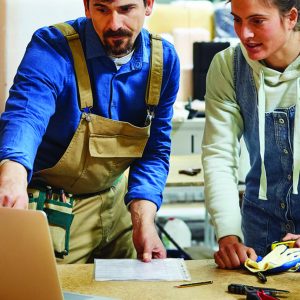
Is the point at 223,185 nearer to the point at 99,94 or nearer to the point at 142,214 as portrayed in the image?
the point at 142,214

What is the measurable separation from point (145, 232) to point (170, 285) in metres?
0.32

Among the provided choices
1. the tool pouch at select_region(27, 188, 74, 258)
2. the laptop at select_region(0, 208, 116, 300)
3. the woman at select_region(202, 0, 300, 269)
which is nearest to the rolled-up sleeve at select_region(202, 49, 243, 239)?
the woman at select_region(202, 0, 300, 269)

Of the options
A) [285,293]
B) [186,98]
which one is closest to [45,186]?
[285,293]

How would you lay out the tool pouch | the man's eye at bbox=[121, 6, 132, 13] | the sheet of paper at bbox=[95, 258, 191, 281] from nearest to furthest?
the sheet of paper at bbox=[95, 258, 191, 281] → the man's eye at bbox=[121, 6, 132, 13] → the tool pouch

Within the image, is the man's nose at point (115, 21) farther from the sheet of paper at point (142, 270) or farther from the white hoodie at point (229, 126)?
the sheet of paper at point (142, 270)

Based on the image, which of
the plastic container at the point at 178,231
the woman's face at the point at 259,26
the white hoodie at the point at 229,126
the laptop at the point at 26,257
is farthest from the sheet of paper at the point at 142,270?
the plastic container at the point at 178,231

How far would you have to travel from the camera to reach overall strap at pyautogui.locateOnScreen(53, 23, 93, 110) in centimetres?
178

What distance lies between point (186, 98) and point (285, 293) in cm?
342

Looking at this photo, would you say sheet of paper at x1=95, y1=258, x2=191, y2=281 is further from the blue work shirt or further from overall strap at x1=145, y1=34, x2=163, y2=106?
overall strap at x1=145, y1=34, x2=163, y2=106

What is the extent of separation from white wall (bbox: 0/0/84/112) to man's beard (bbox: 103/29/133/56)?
2.20 feet

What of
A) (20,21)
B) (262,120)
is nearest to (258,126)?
(262,120)

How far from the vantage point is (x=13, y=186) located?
138cm

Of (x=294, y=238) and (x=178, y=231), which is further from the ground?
(x=294, y=238)

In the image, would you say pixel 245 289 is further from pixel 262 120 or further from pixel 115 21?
pixel 115 21
